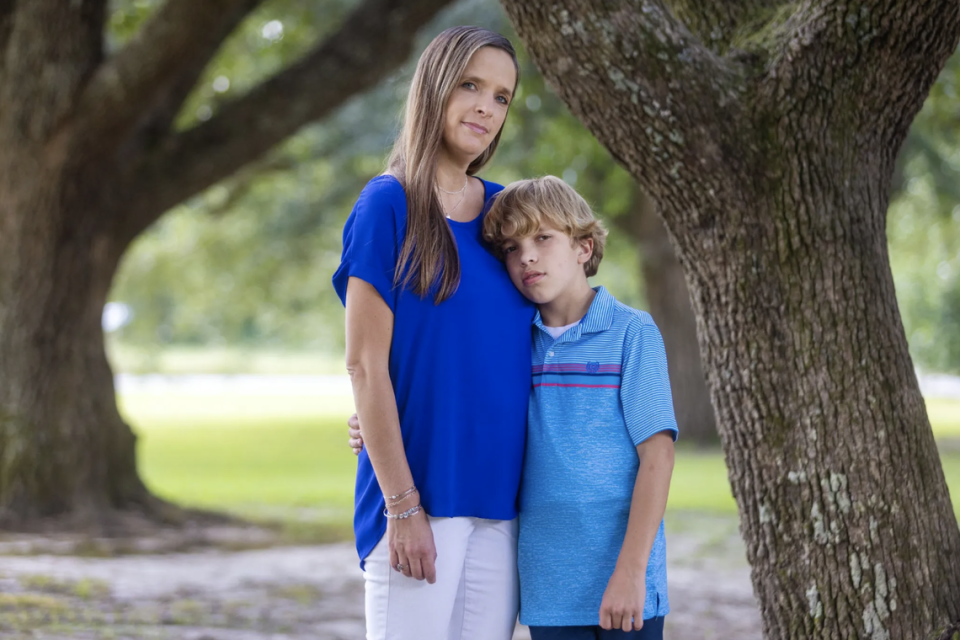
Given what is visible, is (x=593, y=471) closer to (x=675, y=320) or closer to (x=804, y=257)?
(x=804, y=257)

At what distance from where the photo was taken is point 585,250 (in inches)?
102

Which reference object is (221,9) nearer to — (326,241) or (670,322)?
(670,322)

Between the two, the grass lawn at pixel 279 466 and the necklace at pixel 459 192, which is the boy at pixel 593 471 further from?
the grass lawn at pixel 279 466

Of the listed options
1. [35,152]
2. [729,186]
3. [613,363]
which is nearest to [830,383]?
[729,186]

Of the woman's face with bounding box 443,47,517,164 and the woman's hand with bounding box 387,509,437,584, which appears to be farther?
the woman's face with bounding box 443,47,517,164

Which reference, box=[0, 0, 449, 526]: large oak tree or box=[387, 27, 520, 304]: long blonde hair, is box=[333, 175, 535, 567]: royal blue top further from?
box=[0, 0, 449, 526]: large oak tree

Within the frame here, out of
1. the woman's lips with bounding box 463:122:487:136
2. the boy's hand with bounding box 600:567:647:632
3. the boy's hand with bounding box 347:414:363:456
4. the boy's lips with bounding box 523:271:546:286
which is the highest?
the woman's lips with bounding box 463:122:487:136

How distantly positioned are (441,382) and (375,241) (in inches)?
13.7

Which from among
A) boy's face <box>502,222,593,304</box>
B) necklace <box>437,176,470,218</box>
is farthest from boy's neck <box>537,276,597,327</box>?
necklace <box>437,176,470,218</box>

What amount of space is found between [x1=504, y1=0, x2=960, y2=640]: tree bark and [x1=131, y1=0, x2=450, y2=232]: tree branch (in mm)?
5289

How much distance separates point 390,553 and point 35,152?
247 inches

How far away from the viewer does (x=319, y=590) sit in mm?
6156

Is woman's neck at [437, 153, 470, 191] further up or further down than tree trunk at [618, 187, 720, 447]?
further down

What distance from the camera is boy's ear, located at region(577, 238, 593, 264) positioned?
2570 millimetres
